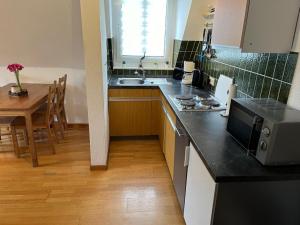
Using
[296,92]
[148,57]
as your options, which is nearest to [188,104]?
[296,92]

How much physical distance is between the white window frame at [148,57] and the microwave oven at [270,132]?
2.42 metres

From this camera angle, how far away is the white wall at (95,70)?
2.07 meters

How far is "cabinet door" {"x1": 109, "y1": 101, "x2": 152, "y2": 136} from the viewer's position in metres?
3.06

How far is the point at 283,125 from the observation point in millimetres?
1069

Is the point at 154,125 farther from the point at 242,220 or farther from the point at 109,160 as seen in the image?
the point at 242,220

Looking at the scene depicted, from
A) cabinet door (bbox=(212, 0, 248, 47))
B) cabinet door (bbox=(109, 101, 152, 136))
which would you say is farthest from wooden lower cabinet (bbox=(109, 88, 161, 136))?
cabinet door (bbox=(212, 0, 248, 47))

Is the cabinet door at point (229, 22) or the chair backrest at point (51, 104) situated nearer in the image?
the cabinet door at point (229, 22)

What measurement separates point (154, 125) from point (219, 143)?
1.84m

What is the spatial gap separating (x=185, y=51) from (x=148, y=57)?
26.1 inches

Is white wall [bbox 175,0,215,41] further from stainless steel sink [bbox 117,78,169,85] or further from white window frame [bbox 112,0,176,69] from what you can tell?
stainless steel sink [bbox 117,78,169,85]

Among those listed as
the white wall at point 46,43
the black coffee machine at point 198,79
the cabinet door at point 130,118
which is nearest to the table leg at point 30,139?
the cabinet door at point 130,118

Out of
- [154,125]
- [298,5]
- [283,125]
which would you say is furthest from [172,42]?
[283,125]

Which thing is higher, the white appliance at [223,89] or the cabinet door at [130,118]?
the white appliance at [223,89]

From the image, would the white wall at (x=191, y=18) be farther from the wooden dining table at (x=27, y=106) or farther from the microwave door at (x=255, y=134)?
the wooden dining table at (x=27, y=106)
